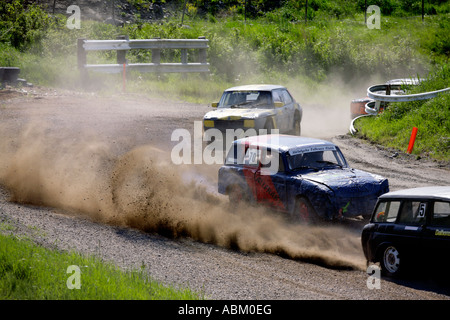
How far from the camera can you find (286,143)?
39.4 ft

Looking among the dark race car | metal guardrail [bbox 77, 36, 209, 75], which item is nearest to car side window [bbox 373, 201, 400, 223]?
the dark race car

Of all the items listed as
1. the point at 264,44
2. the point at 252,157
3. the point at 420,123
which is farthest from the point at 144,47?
the point at 252,157

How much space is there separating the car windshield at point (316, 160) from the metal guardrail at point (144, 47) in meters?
14.8

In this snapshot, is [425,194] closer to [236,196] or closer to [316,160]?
[316,160]

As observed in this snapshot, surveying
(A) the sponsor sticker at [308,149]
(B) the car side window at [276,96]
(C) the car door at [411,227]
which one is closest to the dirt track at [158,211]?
(C) the car door at [411,227]

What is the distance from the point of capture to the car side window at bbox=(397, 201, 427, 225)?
8.41 meters

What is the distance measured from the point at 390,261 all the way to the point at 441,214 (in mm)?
1059

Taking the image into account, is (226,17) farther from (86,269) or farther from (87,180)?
(86,269)

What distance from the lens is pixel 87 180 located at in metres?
14.2

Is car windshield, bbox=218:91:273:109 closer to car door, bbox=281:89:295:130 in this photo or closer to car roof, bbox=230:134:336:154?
car door, bbox=281:89:295:130

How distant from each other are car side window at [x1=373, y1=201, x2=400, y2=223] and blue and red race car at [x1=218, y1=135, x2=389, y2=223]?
123 cm

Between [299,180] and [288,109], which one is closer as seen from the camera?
[299,180]

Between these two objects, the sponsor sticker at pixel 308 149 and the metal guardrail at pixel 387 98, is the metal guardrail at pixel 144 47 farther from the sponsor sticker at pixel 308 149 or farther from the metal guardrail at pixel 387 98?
the sponsor sticker at pixel 308 149
